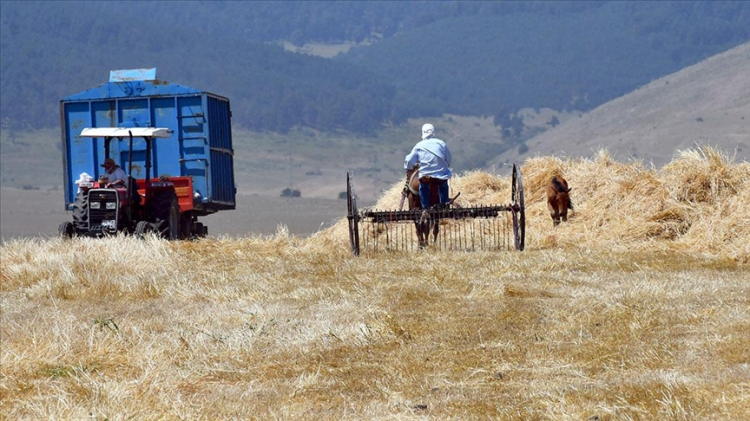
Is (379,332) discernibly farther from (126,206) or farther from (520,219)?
(126,206)

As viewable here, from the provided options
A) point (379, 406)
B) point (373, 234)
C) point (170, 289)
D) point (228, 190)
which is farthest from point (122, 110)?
point (379, 406)

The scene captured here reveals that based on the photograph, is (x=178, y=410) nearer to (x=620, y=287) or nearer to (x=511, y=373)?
(x=511, y=373)

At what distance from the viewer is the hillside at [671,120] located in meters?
113

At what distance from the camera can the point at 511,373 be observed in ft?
26.1

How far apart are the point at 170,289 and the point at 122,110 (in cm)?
1135

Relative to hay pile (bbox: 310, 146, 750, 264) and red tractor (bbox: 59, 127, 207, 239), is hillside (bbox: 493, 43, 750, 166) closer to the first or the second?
hay pile (bbox: 310, 146, 750, 264)

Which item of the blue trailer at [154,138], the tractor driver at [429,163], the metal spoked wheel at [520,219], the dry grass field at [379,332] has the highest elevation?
the blue trailer at [154,138]

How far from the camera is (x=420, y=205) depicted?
684 inches

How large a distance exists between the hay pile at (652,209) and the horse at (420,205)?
4.23ft

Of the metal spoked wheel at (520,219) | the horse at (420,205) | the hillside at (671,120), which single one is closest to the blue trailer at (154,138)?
the horse at (420,205)

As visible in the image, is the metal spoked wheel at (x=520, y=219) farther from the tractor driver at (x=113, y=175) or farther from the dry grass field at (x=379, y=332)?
the tractor driver at (x=113, y=175)

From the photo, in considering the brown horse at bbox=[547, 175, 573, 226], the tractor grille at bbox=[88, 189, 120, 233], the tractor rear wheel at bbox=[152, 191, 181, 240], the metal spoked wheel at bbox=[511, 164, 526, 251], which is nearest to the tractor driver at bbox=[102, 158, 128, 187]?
the tractor grille at bbox=[88, 189, 120, 233]

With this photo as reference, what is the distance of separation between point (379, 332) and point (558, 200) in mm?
10542

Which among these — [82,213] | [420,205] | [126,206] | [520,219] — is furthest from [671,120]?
[520,219]
